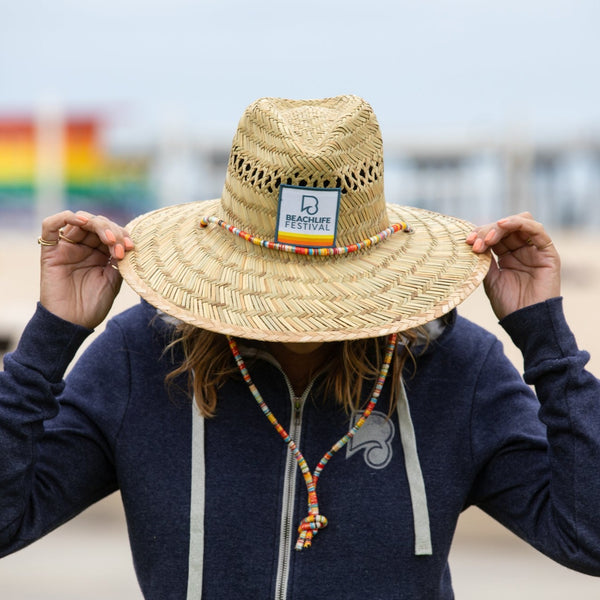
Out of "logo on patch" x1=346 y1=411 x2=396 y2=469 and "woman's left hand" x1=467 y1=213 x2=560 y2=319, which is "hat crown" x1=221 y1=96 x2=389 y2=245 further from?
"logo on patch" x1=346 y1=411 x2=396 y2=469

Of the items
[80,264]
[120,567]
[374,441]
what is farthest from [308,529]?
[120,567]

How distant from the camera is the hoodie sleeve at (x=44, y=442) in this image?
159 cm

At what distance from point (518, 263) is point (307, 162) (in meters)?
0.49

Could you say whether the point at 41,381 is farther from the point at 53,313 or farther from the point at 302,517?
the point at 302,517

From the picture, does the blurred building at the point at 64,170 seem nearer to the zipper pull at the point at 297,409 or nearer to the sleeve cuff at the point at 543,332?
the zipper pull at the point at 297,409

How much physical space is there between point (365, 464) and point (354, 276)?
36 centimetres

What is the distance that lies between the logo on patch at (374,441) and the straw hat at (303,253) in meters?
0.26

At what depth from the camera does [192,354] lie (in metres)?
1.74

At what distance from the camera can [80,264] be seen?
176 centimetres

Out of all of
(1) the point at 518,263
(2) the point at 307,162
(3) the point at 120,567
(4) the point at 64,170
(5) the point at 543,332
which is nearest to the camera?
(2) the point at 307,162

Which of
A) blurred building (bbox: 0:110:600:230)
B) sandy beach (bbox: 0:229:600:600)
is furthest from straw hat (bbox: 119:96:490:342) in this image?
blurred building (bbox: 0:110:600:230)

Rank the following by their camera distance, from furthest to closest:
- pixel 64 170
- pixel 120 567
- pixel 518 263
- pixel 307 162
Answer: pixel 64 170, pixel 120 567, pixel 518 263, pixel 307 162

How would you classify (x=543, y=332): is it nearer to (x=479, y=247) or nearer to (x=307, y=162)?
(x=479, y=247)

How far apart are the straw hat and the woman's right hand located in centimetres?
8
